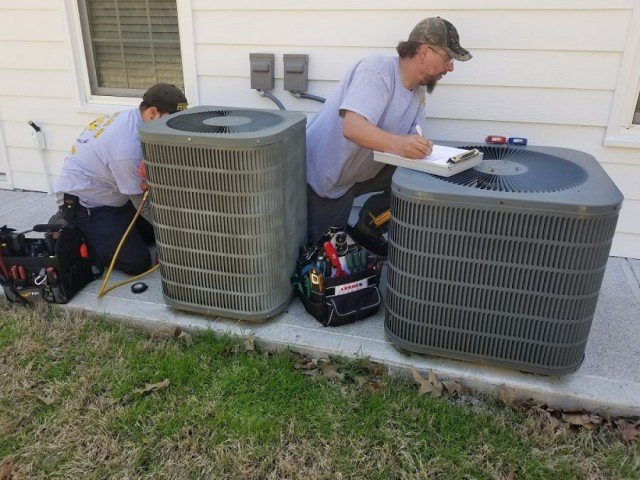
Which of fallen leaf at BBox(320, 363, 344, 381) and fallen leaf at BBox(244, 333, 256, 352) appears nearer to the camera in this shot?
fallen leaf at BBox(320, 363, 344, 381)

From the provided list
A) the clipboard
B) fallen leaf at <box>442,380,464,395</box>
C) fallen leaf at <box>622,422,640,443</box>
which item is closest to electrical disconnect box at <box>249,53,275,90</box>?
the clipboard

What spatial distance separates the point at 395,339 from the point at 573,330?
2.38ft

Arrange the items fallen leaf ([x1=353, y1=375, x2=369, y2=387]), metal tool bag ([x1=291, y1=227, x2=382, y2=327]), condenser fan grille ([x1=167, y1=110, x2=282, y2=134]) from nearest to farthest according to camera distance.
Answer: fallen leaf ([x1=353, y1=375, x2=369, y2=387]) < condenser fan grille ([x1=167, y1=110, x2=282, y2=134]) < metal tool bag ([x1=291, y1=227, x2=382, y2=327])

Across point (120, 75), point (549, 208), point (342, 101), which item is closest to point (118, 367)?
point (342, 101)

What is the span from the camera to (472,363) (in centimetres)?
228

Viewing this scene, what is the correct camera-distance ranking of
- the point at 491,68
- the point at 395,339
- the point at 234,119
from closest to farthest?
1. the point at 395,339
2. the point at 234,119
3. the point at 491,68

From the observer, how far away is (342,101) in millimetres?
2672

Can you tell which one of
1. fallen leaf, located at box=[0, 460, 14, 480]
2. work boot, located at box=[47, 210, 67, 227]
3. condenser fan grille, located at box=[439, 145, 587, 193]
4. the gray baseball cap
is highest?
the gray baseball cap

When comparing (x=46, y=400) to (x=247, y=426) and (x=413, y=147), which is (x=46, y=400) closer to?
(x=247, y=426)

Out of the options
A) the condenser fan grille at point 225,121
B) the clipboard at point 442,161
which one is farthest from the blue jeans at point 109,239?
the clipboard at point 442,161

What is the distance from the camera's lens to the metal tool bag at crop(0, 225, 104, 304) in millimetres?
2674

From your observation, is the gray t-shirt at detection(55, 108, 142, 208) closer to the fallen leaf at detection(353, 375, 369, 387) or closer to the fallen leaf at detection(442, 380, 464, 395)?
the fallen leaf at detection(353, 375, 369, 387)

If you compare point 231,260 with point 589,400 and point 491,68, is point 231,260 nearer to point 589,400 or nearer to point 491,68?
point 589,400

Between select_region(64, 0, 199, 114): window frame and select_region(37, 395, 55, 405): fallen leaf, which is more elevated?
select_region(64, 0, 199, 114): window frame
